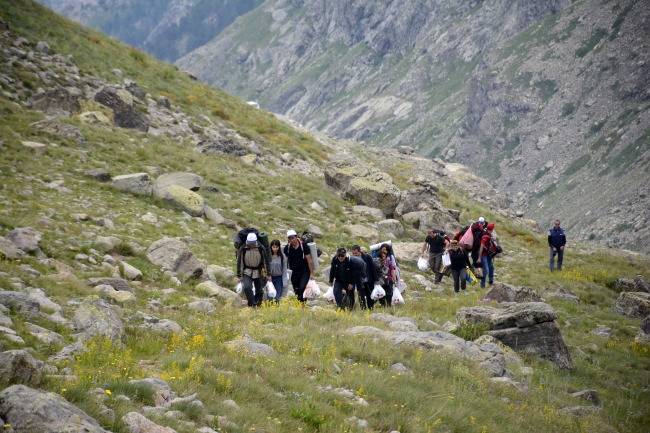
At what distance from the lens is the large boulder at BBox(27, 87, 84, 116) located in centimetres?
2286

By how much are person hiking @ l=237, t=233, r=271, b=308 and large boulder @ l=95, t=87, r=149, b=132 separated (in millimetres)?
17112

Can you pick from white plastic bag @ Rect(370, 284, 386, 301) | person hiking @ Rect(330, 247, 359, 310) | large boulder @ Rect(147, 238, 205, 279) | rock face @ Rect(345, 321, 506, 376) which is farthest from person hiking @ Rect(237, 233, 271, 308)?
rock face @ Rect(345, 321, 506, 376)

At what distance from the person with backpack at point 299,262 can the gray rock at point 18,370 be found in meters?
8.50

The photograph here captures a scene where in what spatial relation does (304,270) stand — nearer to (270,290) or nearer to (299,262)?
(299,262)

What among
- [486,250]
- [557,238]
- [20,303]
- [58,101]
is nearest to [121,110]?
[58,101]

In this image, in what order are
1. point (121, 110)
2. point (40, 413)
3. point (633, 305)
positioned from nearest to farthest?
point (40, 413) < point (633, 305) < point (121, 110)

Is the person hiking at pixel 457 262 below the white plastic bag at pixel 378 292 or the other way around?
the other way around

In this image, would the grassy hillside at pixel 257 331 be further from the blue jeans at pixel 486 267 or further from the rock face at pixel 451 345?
the blue jeans at pixel 486 267

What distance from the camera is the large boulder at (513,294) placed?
1506 centimetres

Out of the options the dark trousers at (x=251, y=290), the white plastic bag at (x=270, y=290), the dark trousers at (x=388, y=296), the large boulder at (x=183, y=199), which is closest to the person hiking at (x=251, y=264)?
the dark trousers at (x=251, y=290)

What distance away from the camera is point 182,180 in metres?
20.2

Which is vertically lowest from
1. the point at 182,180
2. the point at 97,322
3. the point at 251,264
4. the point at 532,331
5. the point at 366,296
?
the point at 532,331

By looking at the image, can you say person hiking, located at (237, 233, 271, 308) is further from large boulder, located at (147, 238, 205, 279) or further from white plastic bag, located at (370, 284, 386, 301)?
white plastic bag, located at (370, 284, 386, 301)

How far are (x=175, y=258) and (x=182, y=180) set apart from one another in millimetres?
8133
